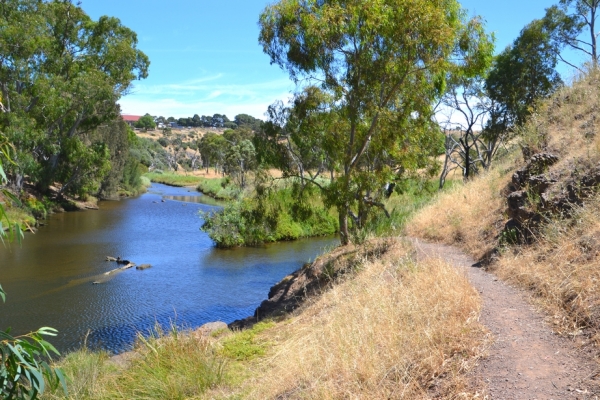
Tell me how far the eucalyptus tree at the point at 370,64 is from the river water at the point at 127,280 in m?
3.28

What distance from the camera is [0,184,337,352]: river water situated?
1328 centimetres

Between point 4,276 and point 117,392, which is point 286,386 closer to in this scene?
point 117,392

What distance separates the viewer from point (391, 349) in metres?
4.94

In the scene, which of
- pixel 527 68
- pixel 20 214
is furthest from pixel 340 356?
pixel 20 214

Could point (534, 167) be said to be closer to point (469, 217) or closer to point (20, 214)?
point (469, 217)

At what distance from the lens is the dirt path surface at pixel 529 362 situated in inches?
156

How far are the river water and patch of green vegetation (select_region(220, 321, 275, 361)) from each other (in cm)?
126

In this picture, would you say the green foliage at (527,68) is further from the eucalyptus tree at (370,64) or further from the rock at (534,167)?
the rock at (534,167)

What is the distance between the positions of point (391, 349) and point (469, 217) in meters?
6.99

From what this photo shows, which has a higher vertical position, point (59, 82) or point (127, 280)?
point (59, 82)

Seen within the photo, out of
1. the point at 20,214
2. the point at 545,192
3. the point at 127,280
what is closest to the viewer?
the point at 545,192

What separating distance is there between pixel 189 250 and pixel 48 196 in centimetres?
2018

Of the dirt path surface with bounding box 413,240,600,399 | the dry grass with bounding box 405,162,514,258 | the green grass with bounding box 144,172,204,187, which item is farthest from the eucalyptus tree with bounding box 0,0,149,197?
the green grass with bounding box 144,172,204,187

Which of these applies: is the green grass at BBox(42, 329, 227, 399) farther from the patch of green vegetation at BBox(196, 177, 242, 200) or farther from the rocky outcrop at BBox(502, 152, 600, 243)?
the patch of green vegetation at BBox(196, 177, 242, 200)
